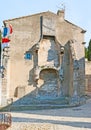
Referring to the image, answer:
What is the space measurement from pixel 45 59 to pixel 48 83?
2180 millimetres

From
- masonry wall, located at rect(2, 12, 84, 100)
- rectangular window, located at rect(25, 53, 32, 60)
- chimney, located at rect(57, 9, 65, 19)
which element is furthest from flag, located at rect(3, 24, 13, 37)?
chimney, located at rect(57, 9, 65, 19)

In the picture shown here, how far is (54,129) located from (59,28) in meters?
15.3

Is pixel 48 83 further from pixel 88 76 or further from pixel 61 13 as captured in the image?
pixel 88 76

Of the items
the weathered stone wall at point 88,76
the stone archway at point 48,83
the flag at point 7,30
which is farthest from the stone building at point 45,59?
the weathered stone wall at point 88,76

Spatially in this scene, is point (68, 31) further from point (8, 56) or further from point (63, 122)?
point (63, 122)

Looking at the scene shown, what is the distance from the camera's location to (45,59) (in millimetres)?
27266

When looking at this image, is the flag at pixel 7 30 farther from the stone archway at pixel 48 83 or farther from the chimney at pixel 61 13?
the chimney at pixel 61 13

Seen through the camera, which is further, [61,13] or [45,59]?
[61,13]

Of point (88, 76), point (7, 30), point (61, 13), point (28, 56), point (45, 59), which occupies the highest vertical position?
point (61, 13)

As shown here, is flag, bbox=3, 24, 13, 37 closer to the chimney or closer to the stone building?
the stone building

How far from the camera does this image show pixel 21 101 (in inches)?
1009

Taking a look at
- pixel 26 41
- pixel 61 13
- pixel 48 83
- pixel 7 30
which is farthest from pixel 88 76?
pixel 7 30

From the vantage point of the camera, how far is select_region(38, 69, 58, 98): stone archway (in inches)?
1056

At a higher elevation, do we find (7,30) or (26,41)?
(7,30)
